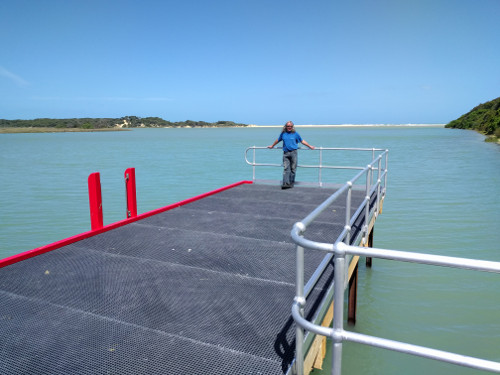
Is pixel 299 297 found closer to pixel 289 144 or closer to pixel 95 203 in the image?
pixel 95 203

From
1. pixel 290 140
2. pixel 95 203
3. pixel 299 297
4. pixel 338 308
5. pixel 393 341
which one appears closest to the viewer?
pixel 393 341

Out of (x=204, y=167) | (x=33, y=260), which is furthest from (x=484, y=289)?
(x=204, y=167)

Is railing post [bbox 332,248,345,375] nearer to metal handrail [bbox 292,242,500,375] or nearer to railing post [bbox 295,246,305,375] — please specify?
metal handrail [bbox 292,242,500,375]

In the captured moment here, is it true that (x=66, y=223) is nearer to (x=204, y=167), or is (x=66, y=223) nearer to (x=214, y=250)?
(x=214, y=250)

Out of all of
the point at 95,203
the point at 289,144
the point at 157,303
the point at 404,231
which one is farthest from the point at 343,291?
the point at 404,231

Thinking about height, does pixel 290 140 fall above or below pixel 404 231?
above

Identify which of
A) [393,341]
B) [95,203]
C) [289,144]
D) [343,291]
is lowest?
[95,203]

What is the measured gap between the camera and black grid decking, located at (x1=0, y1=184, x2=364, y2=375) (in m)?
2.53

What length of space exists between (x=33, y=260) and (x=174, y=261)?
5.08 feet

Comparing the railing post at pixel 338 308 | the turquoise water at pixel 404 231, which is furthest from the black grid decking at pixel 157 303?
the turquoise water at pixel 404 231

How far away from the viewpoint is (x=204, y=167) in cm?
2828

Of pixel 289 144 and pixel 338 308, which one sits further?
pixel 289 144

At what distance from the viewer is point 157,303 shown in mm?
3268

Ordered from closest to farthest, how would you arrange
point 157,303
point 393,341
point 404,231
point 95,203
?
point 393,341, point 157,303, point 95,203, point 404,231
